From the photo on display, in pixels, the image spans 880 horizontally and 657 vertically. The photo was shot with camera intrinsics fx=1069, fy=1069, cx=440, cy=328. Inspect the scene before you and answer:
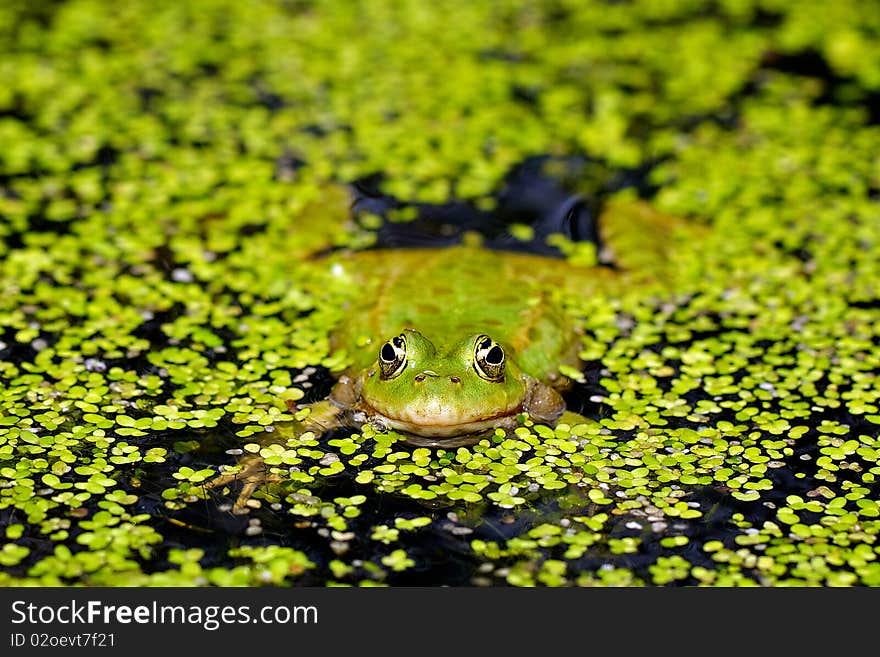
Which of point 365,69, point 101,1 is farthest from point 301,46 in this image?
point 101,1

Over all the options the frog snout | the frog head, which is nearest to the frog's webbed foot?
the frog head

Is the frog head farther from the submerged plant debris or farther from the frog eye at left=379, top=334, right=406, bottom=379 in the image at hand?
the submerged plant debris

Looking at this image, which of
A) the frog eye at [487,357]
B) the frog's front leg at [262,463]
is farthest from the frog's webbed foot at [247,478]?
the frog eye at [487,357]

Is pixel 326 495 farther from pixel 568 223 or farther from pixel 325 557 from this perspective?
pixel 568 223

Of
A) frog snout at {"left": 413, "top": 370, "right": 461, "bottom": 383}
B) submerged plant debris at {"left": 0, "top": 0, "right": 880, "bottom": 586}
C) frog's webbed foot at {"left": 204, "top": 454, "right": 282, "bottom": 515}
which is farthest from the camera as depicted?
frog snout at {"left": 413, "top": 370, "right": 461, "bottom": 383}

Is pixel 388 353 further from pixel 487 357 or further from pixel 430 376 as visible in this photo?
pixel 487 357

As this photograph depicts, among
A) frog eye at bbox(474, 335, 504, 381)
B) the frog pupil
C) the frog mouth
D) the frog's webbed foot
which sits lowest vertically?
the frog's webbed foot

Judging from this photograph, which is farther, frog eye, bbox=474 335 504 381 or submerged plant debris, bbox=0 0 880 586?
frog eye, bbox=474 335 504 381
